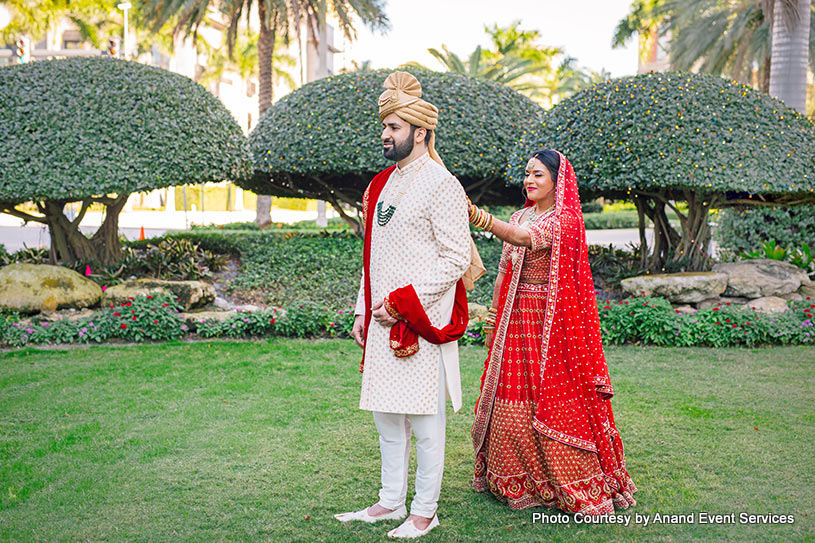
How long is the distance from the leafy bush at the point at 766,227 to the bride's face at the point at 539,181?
9488 millimetres

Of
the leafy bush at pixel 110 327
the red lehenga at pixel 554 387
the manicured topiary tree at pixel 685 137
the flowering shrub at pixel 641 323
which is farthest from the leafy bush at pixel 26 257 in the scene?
the red lehenga at pixel 554 387

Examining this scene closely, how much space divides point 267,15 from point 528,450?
568 inches

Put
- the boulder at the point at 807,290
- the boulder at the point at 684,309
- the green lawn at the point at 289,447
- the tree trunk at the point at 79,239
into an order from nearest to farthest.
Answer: the green lawn at the point at 289,447, the boulder at the point at 684,309, the boulder at the point at 807,290, the tree trunk at the point at 79,239

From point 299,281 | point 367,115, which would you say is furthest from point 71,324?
point 367,115

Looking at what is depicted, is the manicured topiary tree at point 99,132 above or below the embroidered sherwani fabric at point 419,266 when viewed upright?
above

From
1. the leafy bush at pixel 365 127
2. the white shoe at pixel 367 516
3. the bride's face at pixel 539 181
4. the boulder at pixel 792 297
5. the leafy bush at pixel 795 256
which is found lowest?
the white shoe at pixel 367 516

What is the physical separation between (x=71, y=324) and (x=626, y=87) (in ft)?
22.9

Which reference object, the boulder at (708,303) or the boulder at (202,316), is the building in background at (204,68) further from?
the boulder at (708,303)

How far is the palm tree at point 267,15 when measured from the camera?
16.4m

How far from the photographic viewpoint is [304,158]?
33.0ft

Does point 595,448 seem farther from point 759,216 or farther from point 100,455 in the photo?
point 759,216

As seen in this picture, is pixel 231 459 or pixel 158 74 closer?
pixel 231 459

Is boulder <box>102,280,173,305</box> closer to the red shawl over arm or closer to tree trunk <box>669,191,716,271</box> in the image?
the red shawl over arm

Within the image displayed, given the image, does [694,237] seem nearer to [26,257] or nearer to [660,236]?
[660,236]
